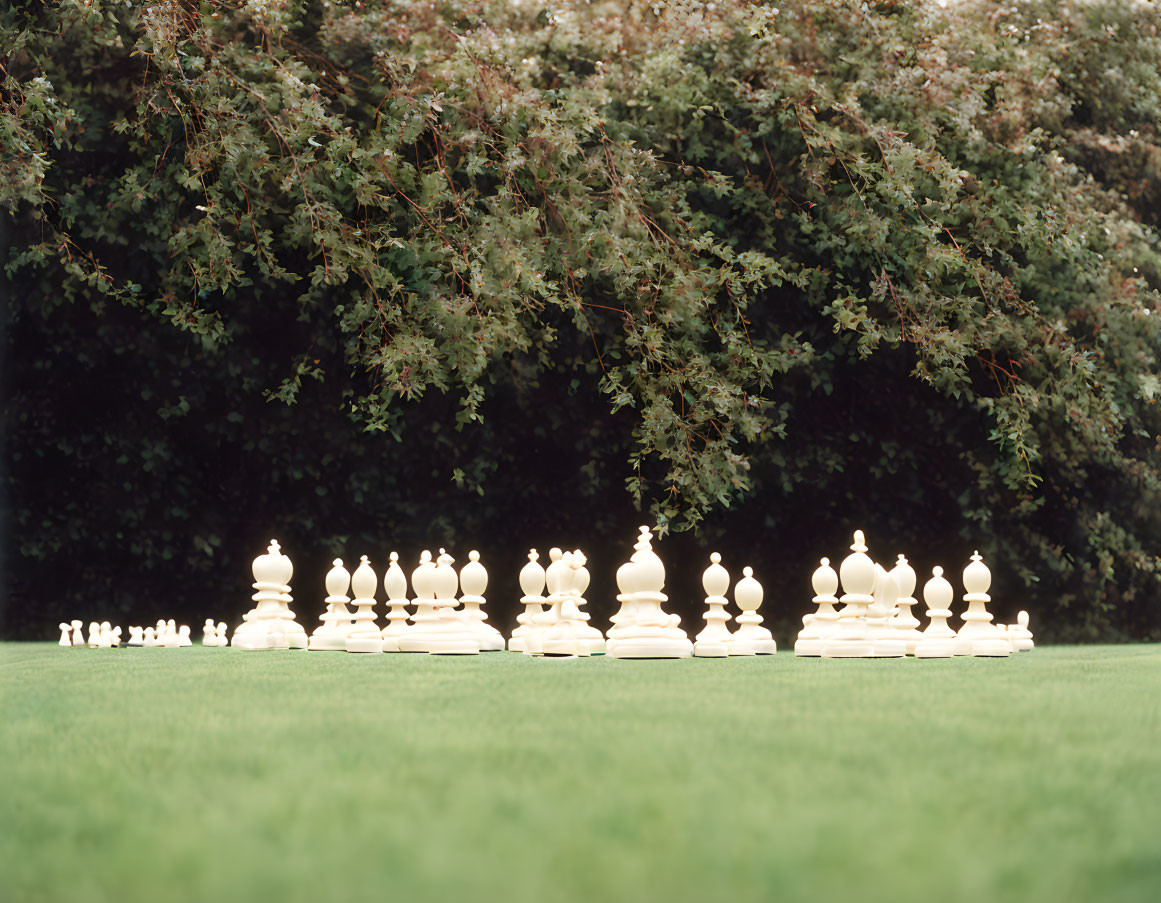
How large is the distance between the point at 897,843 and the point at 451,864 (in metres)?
0.39

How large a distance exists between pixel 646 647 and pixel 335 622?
1610 millimetres

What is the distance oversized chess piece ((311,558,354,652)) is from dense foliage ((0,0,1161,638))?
1013mm

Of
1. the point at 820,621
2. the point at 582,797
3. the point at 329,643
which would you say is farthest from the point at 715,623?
the point at 582,797

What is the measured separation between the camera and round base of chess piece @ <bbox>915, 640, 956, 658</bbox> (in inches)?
169

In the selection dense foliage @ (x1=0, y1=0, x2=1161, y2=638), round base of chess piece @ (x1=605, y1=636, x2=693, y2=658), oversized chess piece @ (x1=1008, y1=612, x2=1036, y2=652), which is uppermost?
dense foliage @ (x1=0, y1=0, x2=1161, y2=638)

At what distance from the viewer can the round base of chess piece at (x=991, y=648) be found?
14.6 ft

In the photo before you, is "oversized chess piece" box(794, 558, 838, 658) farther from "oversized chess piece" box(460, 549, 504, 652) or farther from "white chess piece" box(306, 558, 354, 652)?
"white chess piece" box(306, 558, 354, 652)

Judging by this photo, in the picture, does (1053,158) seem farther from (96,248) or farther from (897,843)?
(897,843)

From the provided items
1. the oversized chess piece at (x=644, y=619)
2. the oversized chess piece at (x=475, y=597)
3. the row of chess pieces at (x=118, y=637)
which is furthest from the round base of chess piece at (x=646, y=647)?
the row of chess pieces at (x=118, y=637)

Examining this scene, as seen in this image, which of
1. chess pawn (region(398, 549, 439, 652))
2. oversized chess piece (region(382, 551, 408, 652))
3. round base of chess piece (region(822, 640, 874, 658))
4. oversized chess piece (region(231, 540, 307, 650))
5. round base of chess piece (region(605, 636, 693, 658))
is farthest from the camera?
oversized chess piece (region(231, 540, 307, 650))

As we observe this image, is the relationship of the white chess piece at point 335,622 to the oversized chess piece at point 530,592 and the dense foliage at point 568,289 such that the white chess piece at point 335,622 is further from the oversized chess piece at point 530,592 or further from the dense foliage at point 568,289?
the dense foliage at point 568,289

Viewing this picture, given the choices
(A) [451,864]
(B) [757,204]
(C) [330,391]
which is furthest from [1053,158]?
(A) [451,864]

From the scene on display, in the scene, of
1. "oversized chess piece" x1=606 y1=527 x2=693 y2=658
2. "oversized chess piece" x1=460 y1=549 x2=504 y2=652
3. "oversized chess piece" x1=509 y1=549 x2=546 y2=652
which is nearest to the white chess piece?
"oversized chess piece" x1=460 y1=549 x2=504 y2=652

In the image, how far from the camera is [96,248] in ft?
20.7
